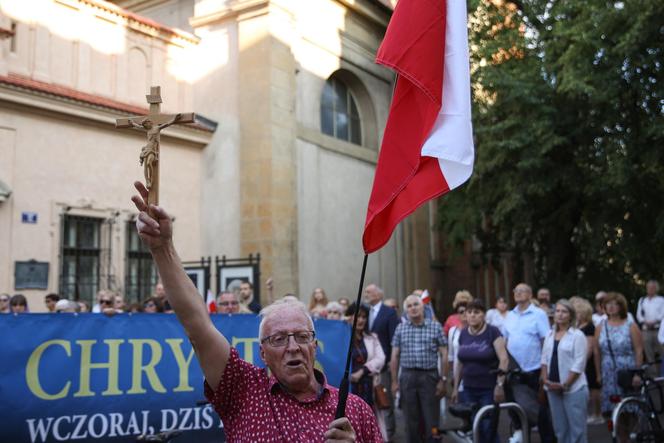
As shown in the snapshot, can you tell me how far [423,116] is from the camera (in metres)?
4.05

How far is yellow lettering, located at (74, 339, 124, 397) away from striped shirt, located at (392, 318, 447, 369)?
3.58 meters

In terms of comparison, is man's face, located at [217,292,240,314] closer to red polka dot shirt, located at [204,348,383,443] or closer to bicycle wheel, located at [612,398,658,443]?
bicycle wheel, located at [612,398,658,443]

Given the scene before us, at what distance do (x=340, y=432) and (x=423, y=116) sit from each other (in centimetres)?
187

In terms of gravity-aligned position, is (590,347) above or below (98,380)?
below

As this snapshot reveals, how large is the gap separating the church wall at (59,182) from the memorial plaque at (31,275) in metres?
0.11

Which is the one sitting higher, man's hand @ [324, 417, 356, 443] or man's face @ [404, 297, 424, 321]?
man's face @ [404, 297, 424, 321]

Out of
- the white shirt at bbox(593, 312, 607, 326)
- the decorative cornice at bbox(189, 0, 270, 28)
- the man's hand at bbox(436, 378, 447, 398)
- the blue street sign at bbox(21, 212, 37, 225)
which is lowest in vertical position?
the man's hand at bbox(436, 378, 447, 398)

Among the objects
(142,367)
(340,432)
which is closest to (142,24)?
(142,367)

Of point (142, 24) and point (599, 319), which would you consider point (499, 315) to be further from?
point (142, 24)

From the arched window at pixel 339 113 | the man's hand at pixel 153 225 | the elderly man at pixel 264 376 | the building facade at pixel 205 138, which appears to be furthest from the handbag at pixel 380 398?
the arched window at pixel 339 113

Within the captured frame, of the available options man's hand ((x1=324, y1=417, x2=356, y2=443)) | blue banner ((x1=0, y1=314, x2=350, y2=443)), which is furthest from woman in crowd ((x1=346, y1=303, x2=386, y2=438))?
man's hand ((x1=324, y1=417, x2=356, y2=443))

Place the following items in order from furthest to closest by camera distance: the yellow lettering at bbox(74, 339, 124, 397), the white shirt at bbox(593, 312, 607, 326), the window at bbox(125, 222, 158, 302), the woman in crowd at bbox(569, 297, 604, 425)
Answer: the window at bbox(125, 222, 158, 302) → the white shirt at bbox(593, 312, 607, 326) → the woman in crowd at bbox(569, 297, 604, 425) → the yellow lettering at bbox(74, 339, 124, 397)

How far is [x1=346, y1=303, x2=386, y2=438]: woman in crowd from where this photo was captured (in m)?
9.23

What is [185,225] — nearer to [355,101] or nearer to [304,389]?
[355,101]
